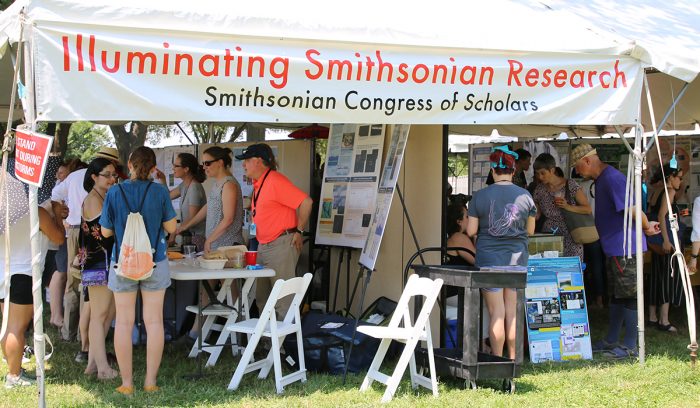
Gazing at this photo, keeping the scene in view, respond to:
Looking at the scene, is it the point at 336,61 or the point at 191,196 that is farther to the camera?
the point at 191,196

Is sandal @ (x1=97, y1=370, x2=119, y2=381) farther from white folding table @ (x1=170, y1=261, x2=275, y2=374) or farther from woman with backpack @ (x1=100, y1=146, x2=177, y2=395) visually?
white folding table @ (x1=170, y1=261, x2=275, y2=374)

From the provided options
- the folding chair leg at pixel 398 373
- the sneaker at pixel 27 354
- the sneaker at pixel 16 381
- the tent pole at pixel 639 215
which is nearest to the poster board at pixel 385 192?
the folding chair leg at pixel 398 373

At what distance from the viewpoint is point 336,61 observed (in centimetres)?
471

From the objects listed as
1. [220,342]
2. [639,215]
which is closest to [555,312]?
[639,215]

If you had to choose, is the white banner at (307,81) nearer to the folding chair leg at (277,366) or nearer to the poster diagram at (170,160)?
the folding chair leg at (277,366)

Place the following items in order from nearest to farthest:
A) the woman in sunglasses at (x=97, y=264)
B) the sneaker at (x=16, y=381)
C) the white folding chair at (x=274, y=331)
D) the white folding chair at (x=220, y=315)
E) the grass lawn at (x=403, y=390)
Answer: the grass lawn at (x=403, y=390) → the white folding chair at (x=274, y=331) → the sneaker at (x=16, y=381) → the woman in sunglasses at (x=97, y=264) → the white folding chair at (x=220, y=315)

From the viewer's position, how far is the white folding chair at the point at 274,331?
502 centimetres

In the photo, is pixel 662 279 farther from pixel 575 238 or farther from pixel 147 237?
pixel 147 237

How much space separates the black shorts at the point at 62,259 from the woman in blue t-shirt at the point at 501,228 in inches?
147

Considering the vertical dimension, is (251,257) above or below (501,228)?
below

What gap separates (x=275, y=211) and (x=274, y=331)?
128 cm

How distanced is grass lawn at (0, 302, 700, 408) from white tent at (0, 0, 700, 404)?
1.64 meters

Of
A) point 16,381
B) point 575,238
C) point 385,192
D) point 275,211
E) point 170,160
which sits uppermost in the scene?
point 170,160

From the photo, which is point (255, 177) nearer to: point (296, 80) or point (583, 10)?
point (296, 80)
